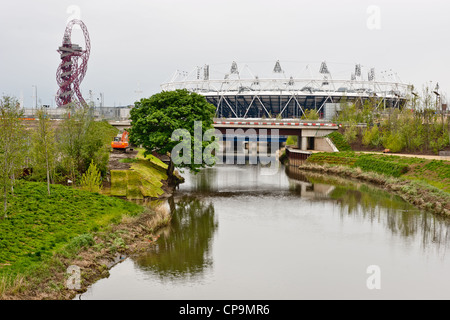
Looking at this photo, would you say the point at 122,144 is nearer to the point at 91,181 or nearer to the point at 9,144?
the point at 91,181

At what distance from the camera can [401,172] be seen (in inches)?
1805

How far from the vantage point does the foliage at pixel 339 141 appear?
2584 inches

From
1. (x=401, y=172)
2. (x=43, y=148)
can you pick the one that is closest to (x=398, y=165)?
(x=401, y=172)

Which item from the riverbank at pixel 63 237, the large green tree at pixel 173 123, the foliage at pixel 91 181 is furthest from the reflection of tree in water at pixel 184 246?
the large green tree at pixel 173 123

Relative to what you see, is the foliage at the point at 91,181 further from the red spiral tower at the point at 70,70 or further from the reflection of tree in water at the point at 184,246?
the red spiral tower at the point at 70,70

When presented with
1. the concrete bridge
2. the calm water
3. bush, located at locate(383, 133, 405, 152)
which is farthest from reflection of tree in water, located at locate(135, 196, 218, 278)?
bush, located at locate(383, 133, 405, 152)

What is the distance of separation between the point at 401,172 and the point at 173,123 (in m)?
23.3

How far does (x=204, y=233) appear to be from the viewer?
91.4 feet

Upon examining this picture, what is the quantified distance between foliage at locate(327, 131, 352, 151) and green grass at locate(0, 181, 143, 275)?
41.4 m

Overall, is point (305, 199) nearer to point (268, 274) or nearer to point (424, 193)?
point (424, 193)

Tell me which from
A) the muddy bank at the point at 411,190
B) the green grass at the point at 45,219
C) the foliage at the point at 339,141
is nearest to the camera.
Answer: the green grass at the point at 45,219

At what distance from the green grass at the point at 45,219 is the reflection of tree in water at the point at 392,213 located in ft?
53.4
